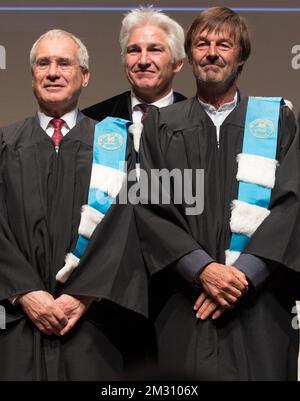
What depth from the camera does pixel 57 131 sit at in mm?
3701

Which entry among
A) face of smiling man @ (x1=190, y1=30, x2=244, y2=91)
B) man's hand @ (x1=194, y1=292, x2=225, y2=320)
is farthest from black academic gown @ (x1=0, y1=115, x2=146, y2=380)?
face of smiling man @ (x1=190, y1=30, x2=244, y2=91)

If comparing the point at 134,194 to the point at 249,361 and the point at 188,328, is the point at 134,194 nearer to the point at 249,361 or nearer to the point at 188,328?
the point at 188,328

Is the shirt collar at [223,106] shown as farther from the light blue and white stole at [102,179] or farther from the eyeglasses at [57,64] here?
the eyeglasses at [57,64]

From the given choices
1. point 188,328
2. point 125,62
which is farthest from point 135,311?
point 125,62

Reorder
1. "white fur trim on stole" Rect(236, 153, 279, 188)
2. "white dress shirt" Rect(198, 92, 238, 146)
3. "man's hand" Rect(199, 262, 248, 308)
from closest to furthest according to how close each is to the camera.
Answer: "man's hand" Rect(199, 262, 248, 308), "white fur trim on stole" Rect(236, 153, 279, 188), "white dress shirt" Rect(198, 92, 238, 146)

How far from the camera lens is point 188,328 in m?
3.43

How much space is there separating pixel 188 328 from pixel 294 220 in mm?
630

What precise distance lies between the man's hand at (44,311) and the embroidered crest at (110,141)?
2.36ft

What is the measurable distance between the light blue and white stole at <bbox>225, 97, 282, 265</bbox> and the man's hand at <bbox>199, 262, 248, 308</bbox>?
0.10 metres

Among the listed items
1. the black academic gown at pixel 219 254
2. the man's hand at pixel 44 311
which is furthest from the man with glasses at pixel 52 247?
the black academic gown at pixel 219 254

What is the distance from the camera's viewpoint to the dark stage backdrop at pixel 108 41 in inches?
185

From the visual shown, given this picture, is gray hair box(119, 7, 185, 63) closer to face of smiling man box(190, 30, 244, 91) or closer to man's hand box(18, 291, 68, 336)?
face of smiling man box(190, 30, 244, 91)

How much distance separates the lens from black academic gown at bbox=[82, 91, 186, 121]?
411 cm

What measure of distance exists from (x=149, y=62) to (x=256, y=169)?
2.83ft
